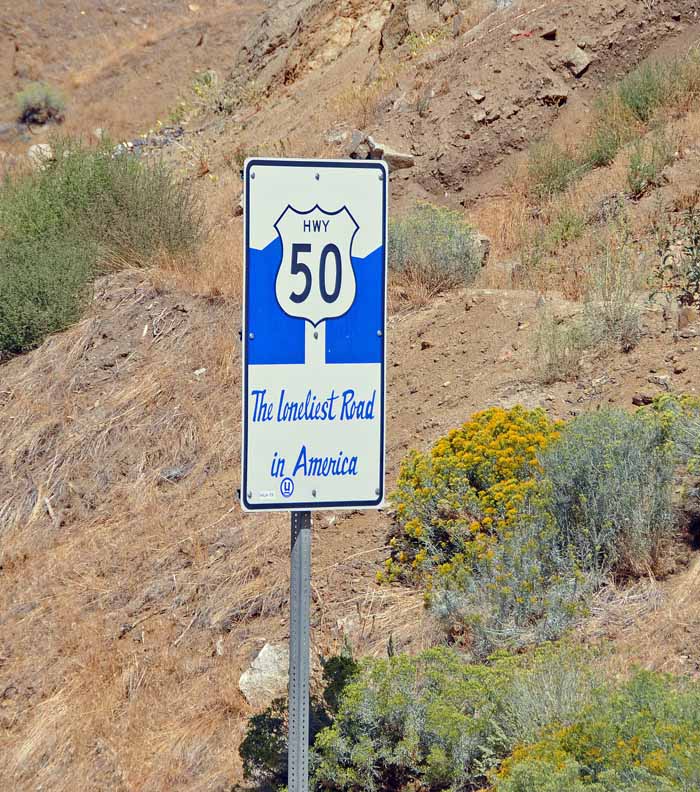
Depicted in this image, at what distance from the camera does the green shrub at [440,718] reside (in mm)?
3734

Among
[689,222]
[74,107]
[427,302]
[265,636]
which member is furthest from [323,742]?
[74,107]

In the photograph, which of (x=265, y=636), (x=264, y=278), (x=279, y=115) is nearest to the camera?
(x=264, y=278)

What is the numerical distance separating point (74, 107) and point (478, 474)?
29.3 m

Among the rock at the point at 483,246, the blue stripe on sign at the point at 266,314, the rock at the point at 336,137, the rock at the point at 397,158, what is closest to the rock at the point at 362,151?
the rock at the point at 397,158

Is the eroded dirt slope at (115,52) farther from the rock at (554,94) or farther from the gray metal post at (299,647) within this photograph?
the gray metal post at (299,647)

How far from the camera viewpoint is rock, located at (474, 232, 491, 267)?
8.84m

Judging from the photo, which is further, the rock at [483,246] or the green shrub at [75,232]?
the green shrub at [75,232]

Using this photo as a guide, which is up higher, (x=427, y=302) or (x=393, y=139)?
(x=393, y=139)

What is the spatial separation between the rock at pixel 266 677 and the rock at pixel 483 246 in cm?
451

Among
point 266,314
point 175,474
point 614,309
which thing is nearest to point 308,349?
point 266,314

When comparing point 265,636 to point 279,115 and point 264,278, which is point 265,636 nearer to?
point 264,278

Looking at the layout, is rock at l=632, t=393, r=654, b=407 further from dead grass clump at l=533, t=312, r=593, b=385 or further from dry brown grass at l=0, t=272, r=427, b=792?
dry brown grass at l=0, t=272, r=427, b=792

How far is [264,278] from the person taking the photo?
315cm

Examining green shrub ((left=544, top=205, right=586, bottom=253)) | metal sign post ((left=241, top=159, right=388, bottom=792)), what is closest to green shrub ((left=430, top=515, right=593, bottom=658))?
metal sign post ((left=241, top=159, right=388, bottom=792))
